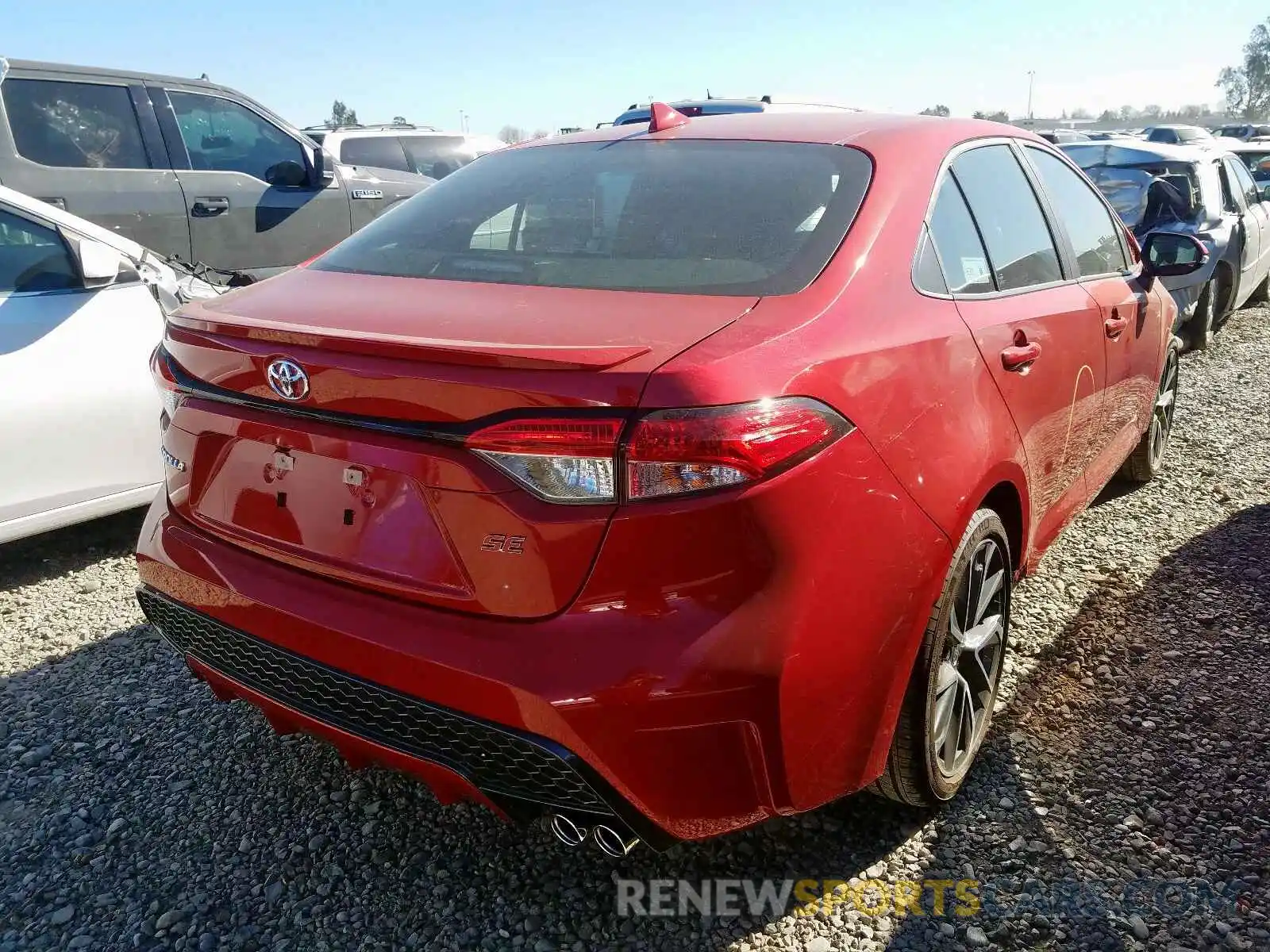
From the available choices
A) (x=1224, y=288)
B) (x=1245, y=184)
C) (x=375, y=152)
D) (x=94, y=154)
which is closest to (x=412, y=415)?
(x=94, y=154)

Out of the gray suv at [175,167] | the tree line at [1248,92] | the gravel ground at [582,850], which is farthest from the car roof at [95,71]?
the tree line at [1248,92]

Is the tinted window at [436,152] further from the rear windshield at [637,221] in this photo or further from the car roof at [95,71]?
the rear windshield at [637,221]

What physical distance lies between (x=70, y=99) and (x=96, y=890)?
16.4ft

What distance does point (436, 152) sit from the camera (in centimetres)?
1212

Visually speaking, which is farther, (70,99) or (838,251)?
(70,99)

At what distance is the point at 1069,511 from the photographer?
127 inches

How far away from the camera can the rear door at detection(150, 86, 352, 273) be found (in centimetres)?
606

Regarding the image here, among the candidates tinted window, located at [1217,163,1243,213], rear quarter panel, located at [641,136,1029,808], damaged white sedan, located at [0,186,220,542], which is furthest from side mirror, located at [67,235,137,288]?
tinted window, located at [1217,163,1243,213]

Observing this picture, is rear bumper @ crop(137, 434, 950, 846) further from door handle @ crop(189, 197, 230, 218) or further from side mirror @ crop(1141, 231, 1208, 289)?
door handle @ crop(189, 197, 230, 218)

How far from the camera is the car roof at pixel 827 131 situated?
2506mm

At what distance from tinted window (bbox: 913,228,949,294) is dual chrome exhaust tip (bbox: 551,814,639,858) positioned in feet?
4.27

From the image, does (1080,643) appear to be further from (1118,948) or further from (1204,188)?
(1204,188)

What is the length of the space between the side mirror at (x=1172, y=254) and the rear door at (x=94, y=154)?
5157mm

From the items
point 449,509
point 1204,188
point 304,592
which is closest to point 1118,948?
point 449,509
